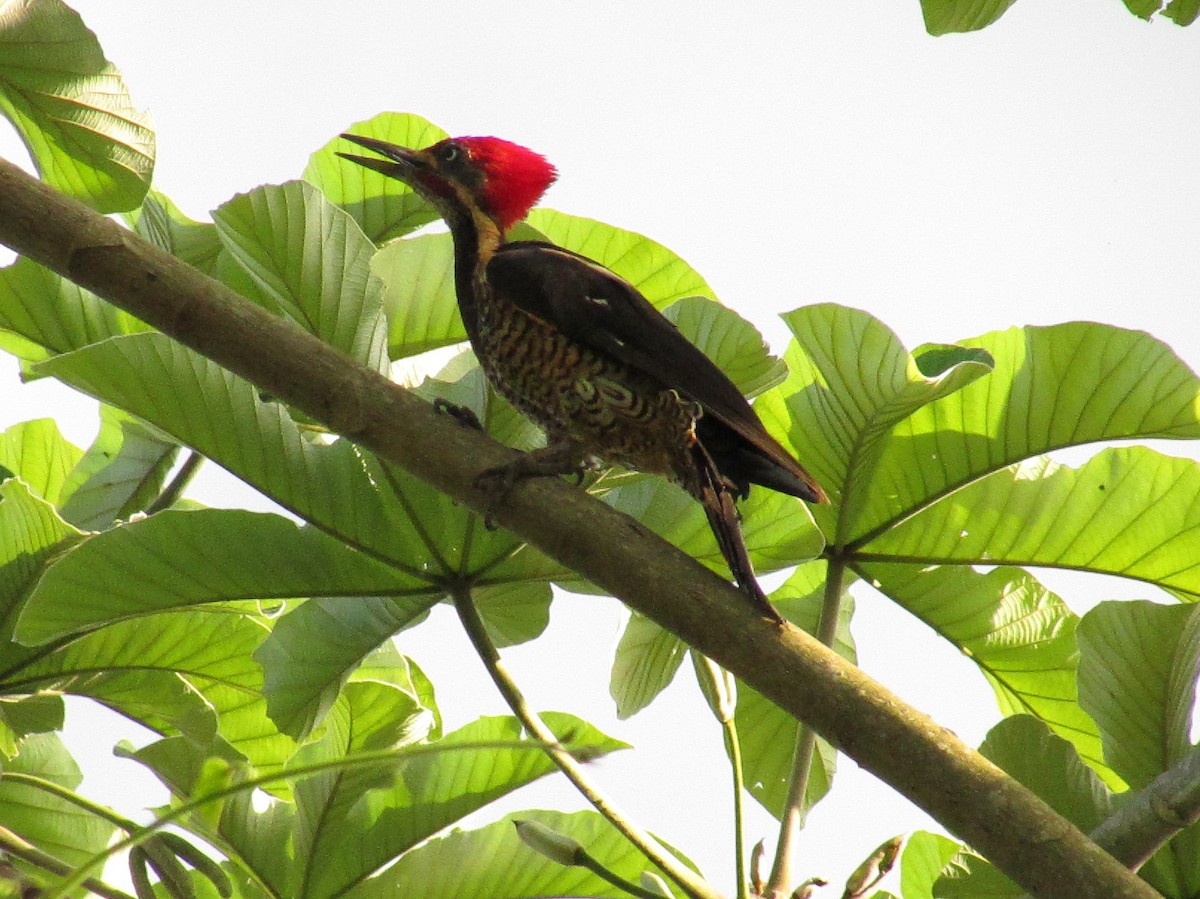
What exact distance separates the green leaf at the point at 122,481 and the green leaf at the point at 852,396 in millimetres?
1201

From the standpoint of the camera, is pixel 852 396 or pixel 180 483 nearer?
pixel 852 396

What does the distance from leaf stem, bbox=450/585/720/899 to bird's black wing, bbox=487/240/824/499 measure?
487 mm

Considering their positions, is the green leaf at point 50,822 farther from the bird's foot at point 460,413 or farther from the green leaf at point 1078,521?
the green leaf at point 1078,521

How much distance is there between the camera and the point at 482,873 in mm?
2023

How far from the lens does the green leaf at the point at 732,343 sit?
197cm

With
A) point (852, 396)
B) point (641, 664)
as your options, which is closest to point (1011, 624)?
point (852, 396)

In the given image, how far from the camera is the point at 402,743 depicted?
205 cm

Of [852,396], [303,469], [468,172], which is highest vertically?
[468,172]

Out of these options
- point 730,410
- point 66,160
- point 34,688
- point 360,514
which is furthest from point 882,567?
point 66,160

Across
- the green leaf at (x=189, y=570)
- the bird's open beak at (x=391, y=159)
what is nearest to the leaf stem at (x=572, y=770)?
the green leaf at (x=189, y=570)

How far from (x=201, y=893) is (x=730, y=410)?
45.1 inches

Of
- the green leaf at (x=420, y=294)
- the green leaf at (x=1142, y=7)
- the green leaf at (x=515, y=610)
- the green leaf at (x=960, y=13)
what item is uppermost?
the green leaf at (x=960, y=13)

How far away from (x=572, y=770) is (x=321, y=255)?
0.86m

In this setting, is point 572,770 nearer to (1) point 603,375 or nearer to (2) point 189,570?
(2) point 189,570
